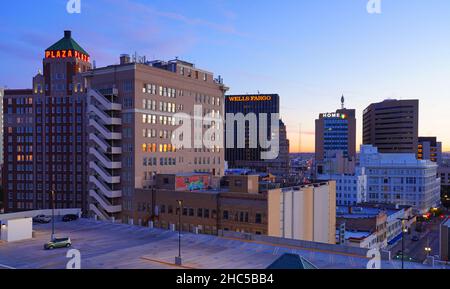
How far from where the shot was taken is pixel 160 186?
74375 millimetres

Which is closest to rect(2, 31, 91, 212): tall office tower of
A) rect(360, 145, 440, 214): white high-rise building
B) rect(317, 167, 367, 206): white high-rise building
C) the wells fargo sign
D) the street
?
the wells fargo sign

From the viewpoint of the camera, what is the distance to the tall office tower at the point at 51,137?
124m

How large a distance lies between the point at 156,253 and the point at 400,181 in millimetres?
131573

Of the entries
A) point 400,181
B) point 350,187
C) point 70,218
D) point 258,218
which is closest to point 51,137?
point 70,218

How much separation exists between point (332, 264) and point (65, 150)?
10777cm

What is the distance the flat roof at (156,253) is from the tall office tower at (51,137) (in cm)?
7584

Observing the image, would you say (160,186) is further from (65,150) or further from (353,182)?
(353,182)

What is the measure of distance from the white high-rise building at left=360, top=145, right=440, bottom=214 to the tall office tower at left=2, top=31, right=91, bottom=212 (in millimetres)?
104516

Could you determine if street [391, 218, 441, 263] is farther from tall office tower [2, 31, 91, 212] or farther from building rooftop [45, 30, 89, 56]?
building rooftop [45, 30, 89, 56]

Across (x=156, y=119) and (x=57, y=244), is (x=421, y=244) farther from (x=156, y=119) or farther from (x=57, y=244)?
(x=57, y=244)

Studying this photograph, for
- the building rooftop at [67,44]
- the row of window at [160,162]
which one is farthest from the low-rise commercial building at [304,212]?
the building rooftop at [67,44]

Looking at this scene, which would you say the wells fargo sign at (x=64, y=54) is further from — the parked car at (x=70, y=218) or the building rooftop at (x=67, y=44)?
the parked car at (x=70, y=218)

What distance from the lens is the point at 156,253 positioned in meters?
40.3
